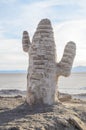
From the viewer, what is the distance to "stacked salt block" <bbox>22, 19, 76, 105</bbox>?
59.1ft

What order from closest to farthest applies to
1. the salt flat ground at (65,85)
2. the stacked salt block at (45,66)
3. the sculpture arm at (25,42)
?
the stacked salt block at (45,66), the sculpture arm at (25,42), the salt flat ground at (65,85)

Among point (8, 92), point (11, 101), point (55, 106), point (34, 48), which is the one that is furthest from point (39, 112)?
point (8, 92)

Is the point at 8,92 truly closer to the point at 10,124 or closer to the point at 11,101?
the point at 11,101

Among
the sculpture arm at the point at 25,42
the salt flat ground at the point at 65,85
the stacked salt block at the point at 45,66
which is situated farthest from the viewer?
the salt flat ground at the point at 65,85

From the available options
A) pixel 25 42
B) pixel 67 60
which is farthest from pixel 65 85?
pixel 67 60

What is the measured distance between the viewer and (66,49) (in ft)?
59.1

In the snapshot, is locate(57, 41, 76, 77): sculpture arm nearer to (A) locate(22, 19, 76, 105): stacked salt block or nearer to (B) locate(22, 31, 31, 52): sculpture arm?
(A) locate(22, 19, 76, 105): stacked salt block

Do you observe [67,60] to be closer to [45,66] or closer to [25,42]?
[45,66]

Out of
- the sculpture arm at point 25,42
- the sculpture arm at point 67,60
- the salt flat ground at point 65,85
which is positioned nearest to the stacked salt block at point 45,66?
the sculpture arm at point 67,60

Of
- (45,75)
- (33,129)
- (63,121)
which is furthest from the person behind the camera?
(45,75)

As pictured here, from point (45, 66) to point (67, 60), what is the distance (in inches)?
26.3

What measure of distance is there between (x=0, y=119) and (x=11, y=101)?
4.20m

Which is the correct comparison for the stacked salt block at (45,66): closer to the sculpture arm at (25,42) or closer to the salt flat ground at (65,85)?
the sculpture arm at (25,42)

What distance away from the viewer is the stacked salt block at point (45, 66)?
Result: 59.1 ft
